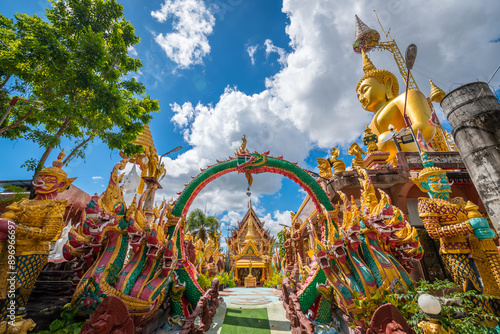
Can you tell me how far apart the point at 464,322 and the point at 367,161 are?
25.0 ft

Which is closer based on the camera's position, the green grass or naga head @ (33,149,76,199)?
naga head @ (33,149,76,199)

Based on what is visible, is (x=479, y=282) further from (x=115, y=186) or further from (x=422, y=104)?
(x=422, y=104)

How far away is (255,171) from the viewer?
7.17 meters

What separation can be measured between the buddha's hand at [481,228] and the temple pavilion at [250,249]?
68.5ft

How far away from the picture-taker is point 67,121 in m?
7.32

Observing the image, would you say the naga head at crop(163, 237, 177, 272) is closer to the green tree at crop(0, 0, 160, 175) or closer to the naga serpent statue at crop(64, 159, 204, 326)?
the naga serpent statue at crop(64, 159, 204, 326)

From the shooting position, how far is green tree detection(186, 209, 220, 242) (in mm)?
27427

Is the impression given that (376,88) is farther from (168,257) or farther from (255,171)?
(168,257)

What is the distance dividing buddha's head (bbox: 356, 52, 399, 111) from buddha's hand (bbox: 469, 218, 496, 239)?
14.4 meters

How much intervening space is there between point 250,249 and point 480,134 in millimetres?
24065

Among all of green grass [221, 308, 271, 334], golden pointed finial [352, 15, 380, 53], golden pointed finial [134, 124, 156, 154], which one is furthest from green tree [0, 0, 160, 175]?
golden pointed finial [352, 15, 380, 53]

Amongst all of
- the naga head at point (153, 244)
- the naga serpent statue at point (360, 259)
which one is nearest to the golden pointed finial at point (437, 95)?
the naga serpent statue at point (360, 259)

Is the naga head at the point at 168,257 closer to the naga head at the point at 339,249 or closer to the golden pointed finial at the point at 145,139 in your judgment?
the naga head at the point at 339,249

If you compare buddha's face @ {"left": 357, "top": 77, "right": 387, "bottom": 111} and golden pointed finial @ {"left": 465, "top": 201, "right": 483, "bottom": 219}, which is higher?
buddha's face @ {"left": 357, "top": 77, "right": 387, "bottom": 111}
